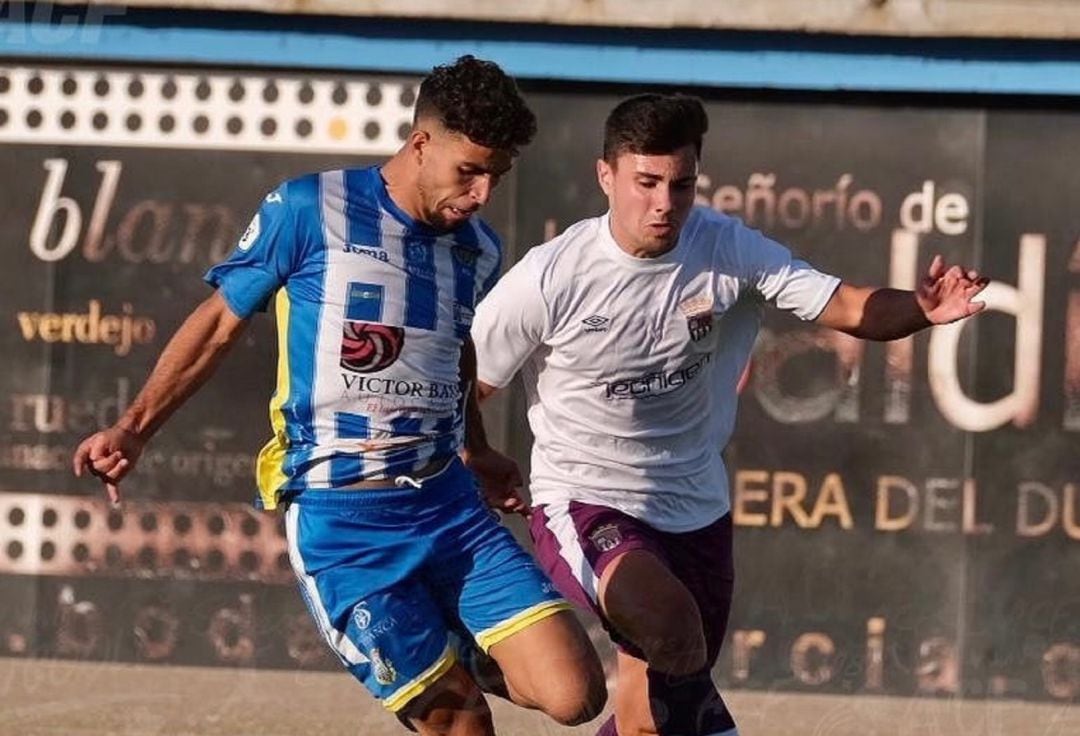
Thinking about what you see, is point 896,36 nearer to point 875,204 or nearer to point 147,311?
point 875,204

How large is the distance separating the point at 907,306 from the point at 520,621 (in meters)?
1.46

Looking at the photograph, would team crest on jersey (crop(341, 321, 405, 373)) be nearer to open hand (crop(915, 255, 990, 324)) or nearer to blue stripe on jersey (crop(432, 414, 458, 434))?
blue stripe on jersey (crop(432, 414, 458, 434))

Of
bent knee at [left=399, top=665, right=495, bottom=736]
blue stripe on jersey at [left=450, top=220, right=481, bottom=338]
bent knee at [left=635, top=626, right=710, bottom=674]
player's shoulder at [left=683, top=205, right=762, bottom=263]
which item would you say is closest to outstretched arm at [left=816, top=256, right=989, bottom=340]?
player's shoulder at [left=683, top=205, right=762, bottom=263]

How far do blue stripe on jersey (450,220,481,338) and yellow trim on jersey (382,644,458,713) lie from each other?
892 mm

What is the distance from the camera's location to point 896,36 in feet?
29.8

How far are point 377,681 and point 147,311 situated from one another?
3.55m

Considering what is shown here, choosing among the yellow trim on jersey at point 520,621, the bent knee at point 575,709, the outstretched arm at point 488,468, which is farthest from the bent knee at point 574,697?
the outstretched arm at point 488,468

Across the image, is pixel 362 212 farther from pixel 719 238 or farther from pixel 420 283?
pixel 719 238

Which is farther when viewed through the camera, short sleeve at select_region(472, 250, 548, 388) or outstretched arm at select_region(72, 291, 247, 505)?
short sleeve at select_region(472, 250, 548, 388)

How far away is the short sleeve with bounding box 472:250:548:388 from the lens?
6.87 metres

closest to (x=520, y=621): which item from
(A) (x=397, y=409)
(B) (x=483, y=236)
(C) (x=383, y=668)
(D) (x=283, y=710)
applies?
(C) (x=383, y=668)

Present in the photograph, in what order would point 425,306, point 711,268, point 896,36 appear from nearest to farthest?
point 425,306
point 711,268
point 896,36

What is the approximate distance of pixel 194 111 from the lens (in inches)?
365

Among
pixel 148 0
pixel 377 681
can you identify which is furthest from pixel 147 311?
pixel 377 681
